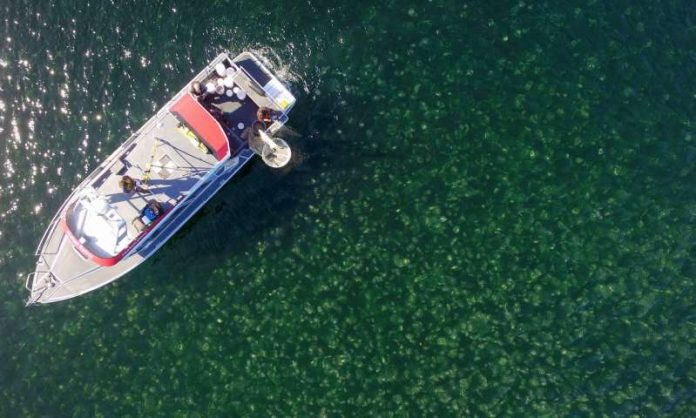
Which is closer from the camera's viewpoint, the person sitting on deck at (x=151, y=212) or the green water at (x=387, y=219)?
the person sitting on deck at (x=151, y=212)

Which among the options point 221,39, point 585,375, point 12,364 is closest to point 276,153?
point 221,39

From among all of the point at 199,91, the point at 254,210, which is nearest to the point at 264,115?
the point at 199,91

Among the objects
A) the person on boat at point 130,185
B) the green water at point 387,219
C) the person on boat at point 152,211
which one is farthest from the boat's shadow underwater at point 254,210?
the person on boat at point 130,185

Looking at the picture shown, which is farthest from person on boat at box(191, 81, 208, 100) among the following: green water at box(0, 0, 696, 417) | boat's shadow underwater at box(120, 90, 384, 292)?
boat's shadow underwater at box(120, 90, 384, 292)

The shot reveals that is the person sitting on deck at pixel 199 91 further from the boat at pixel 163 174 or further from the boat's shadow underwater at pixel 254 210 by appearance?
the boat's shadow underwater at pixel 254 210

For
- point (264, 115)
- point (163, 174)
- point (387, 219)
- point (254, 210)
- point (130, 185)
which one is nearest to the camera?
point (130, 185)

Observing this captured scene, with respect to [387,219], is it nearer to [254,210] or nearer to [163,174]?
[254,210]
